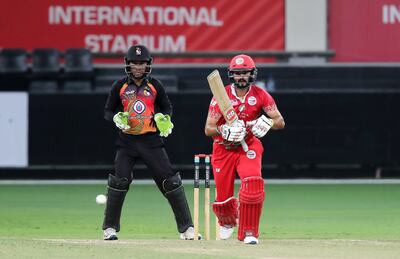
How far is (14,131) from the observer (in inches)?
1001

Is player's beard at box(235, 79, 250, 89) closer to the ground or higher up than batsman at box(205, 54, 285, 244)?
higher up

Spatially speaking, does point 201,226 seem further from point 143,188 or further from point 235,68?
point 143,188

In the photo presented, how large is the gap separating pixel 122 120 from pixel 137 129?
20cm

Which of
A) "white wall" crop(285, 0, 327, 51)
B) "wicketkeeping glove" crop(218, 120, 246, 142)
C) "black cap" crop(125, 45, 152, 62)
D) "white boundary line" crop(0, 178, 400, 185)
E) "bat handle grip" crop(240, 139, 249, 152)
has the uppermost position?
"white wall" crop(285, 0, 327, 51)

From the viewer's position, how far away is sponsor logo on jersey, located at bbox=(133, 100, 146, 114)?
13961mm

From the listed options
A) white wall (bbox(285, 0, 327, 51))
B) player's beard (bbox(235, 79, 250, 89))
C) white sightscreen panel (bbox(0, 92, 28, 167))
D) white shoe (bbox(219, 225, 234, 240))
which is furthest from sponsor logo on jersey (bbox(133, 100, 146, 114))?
white wall (bbox(285, 0, 327, 51))

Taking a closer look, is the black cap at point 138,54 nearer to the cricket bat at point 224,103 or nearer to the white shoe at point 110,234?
the cricket bat at point 224,103

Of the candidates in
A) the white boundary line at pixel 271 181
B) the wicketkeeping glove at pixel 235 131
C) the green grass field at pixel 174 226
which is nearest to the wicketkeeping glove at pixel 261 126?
the wicketkeeping glove at pixel 235 131

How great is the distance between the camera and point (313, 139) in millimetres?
25562

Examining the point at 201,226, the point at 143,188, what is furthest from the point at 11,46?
the point at 201,226

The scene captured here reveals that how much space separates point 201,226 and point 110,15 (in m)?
10.1

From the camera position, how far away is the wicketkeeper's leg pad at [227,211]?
14289 millimetres

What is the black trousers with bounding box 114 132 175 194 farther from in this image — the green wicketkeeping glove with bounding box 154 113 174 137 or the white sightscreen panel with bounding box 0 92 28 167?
the white sightscreen panel with bounding box 0 92 28 167

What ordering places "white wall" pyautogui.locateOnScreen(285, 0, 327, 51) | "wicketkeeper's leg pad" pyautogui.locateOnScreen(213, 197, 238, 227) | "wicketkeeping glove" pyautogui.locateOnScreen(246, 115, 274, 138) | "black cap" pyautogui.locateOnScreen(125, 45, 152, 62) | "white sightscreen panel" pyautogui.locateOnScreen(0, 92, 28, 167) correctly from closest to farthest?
"wicketkeeping glove" pyautogui.locateOnScreen(246, 115, 274, 138) < "black cap" pyautogui.locateOnScreen(125, 45, 152, 62) < "wicketkeeper's leg pad" pyautogui.locateOnScreen(213, 197, 238, 227) < "white sightscreen panel" pyautogui.locateOnScreen(0, 92, 28, 167) < "white wall" pyautogui.locateOnScreen(285, 0, 327, 51)
